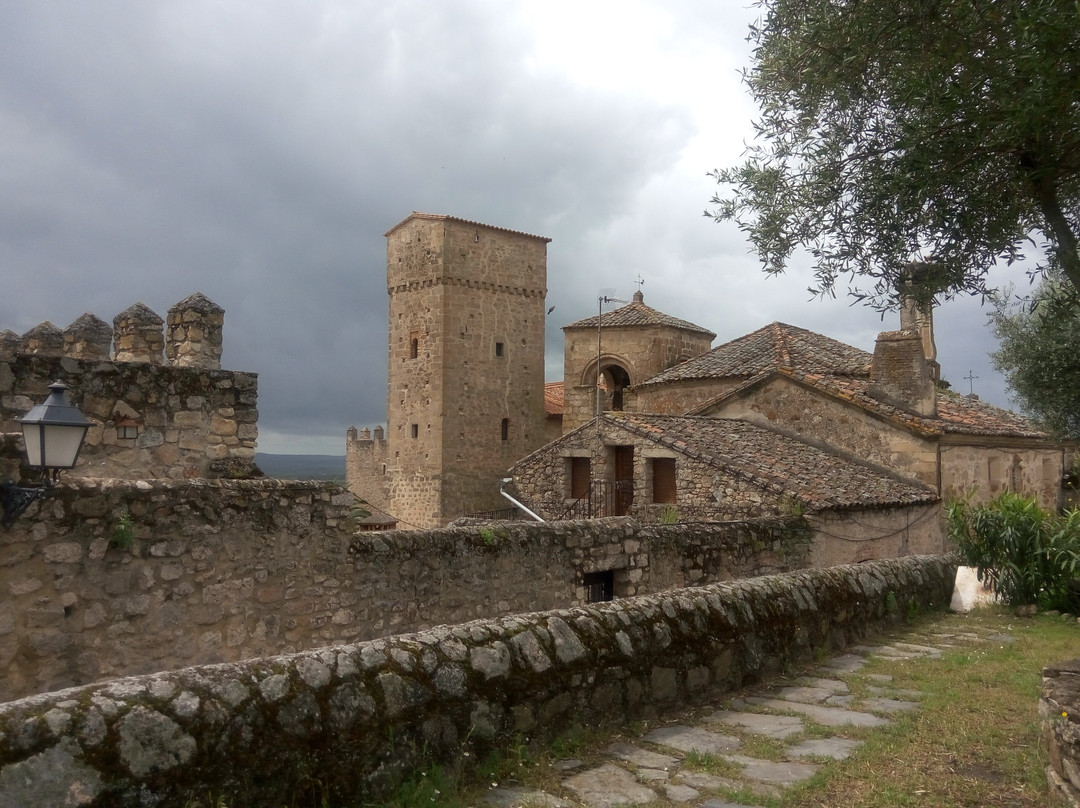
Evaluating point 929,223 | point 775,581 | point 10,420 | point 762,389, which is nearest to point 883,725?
point 775,581

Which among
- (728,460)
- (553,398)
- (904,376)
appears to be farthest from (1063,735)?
(553,398)

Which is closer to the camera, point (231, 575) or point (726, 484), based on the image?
point (231, 575)

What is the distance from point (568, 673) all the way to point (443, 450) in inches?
1105

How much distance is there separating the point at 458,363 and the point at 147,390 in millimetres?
25536

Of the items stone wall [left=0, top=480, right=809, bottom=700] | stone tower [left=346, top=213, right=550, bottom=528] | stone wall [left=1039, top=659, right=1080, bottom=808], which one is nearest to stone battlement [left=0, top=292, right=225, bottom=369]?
stone wall [left=0, top=480, right=809, bottom=700]

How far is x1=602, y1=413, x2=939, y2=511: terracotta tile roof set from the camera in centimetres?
1515

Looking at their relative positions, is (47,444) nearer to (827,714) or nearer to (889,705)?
(827,714)

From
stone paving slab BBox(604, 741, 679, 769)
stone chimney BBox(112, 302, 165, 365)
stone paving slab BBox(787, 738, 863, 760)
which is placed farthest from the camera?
stone chimney BBox(112, 302, 165, 365)

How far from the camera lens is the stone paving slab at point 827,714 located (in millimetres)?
4715

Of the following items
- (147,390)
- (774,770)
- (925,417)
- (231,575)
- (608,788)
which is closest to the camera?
(608,788)

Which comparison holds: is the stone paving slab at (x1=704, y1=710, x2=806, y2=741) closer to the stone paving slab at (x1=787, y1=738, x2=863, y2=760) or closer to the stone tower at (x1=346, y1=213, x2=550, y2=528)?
the stone paving slab at (x1=787, y1=738, x2=863, y2=760)

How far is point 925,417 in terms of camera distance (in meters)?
18.8

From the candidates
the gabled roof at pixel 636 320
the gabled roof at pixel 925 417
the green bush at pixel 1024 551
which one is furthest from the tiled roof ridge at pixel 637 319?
the green bush at pixel 1024 551

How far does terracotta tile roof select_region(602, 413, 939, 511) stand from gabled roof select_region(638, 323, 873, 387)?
3090 mm
